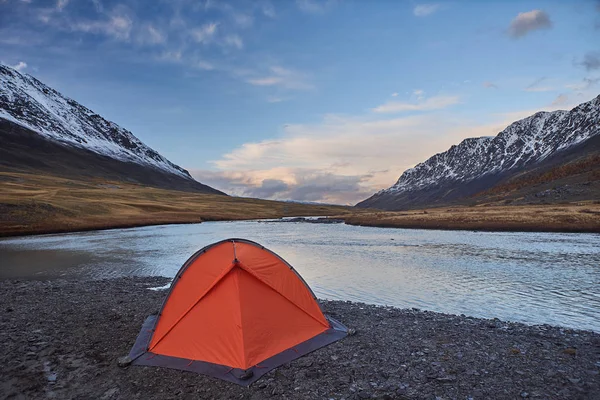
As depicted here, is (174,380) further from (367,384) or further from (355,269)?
(355,269)

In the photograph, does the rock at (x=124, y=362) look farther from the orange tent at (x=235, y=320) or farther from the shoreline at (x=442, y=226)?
the shoreline at (x=442, y=226)

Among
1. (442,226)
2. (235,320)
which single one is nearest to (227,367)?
(235,320)

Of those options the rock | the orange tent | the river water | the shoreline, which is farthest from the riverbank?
the shoreline

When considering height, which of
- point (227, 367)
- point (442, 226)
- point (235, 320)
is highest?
point (442, 226)

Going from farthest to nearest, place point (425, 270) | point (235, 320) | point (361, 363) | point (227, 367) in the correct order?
point (425, 270)
point (235, 320)
point (361, 363)
point (227, 367)

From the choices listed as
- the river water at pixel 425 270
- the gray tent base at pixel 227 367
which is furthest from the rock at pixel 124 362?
the river water at pixel 425 270

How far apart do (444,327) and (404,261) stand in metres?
18.1

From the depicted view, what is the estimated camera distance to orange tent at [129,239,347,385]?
952 centimetres

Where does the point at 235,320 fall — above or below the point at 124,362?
above

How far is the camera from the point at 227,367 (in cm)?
920

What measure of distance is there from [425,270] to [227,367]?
64.7ft

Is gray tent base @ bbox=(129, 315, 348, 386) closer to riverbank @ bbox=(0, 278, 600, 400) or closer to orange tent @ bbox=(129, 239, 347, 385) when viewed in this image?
orange tent @ bbox=(129, 239, 347, 385)

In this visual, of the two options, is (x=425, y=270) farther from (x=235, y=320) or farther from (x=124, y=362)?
(x=124, y=362)

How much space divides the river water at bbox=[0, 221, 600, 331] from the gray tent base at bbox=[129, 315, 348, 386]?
7333mm
